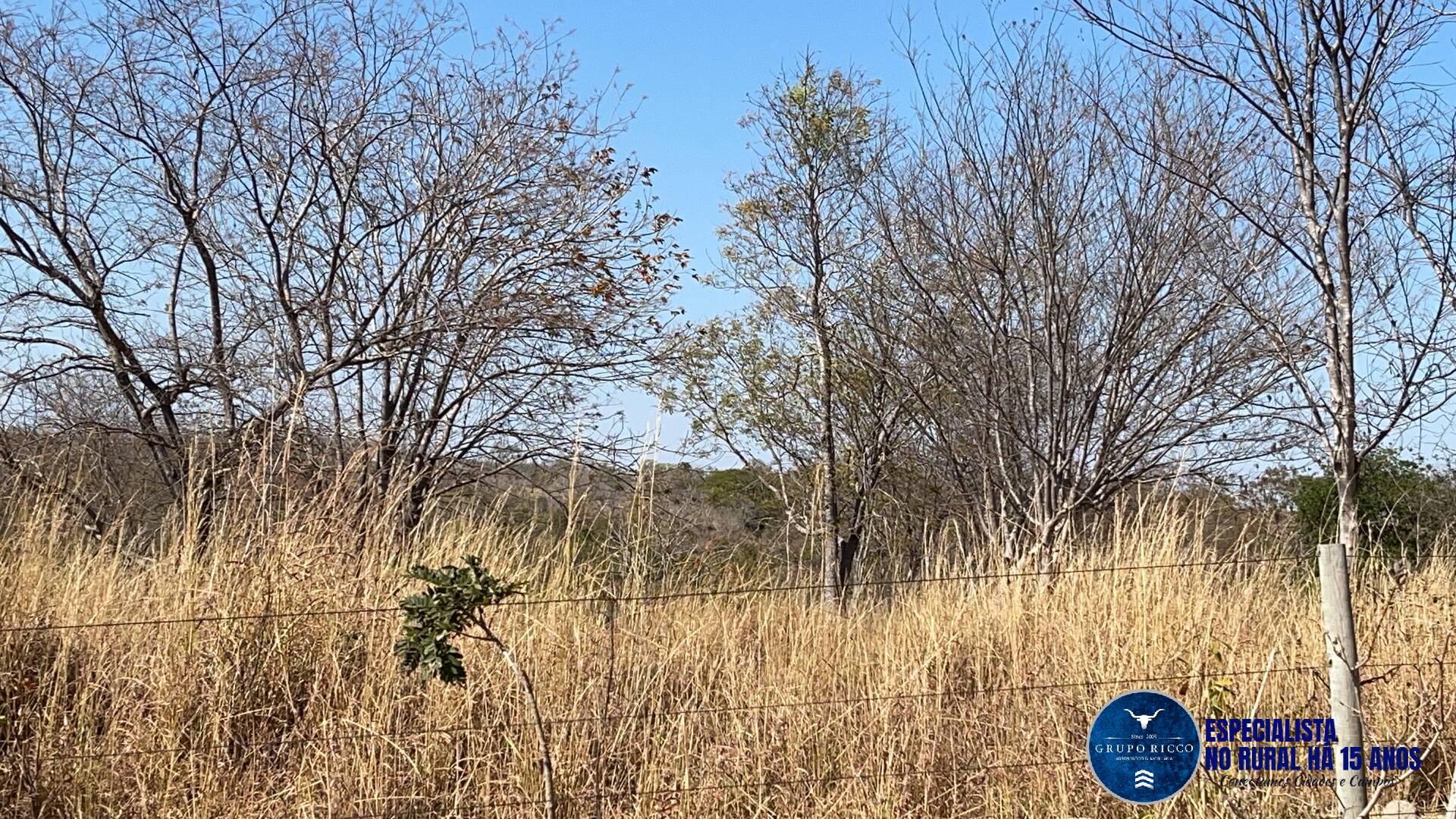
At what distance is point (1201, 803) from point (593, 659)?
2.12 metres

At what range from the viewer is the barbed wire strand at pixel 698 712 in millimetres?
3617

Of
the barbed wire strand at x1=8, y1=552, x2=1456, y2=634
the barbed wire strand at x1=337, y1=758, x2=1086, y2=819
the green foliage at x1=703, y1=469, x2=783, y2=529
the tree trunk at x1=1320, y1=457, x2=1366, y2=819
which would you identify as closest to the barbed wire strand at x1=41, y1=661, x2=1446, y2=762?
the barbed wire strand at x1=337, y1=758, x2=1086, y2=819

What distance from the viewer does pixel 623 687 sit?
401cm

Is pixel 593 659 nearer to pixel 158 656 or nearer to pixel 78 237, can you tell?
pixel 158 656

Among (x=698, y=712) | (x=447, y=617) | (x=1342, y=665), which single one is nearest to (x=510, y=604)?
(x=447, y=617)

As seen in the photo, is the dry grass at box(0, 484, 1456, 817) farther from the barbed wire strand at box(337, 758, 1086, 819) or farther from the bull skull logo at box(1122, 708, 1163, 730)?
the bull skull logo at box(1122, 708, 1163, 730)

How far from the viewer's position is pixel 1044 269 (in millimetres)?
6066

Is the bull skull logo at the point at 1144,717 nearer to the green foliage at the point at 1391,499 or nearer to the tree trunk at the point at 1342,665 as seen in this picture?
the tree trunk at the point at 1342,665

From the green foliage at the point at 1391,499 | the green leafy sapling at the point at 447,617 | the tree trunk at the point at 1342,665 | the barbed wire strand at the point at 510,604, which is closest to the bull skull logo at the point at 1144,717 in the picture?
the tree trunk at the point at 1342,665

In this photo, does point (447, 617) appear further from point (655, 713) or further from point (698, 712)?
point (698, 712)

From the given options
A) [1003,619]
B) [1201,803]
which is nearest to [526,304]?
[1003,619]

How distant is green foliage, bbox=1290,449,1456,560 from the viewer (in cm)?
775

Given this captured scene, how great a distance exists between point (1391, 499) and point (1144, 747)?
23.3 ft

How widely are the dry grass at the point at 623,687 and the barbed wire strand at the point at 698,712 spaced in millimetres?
20
